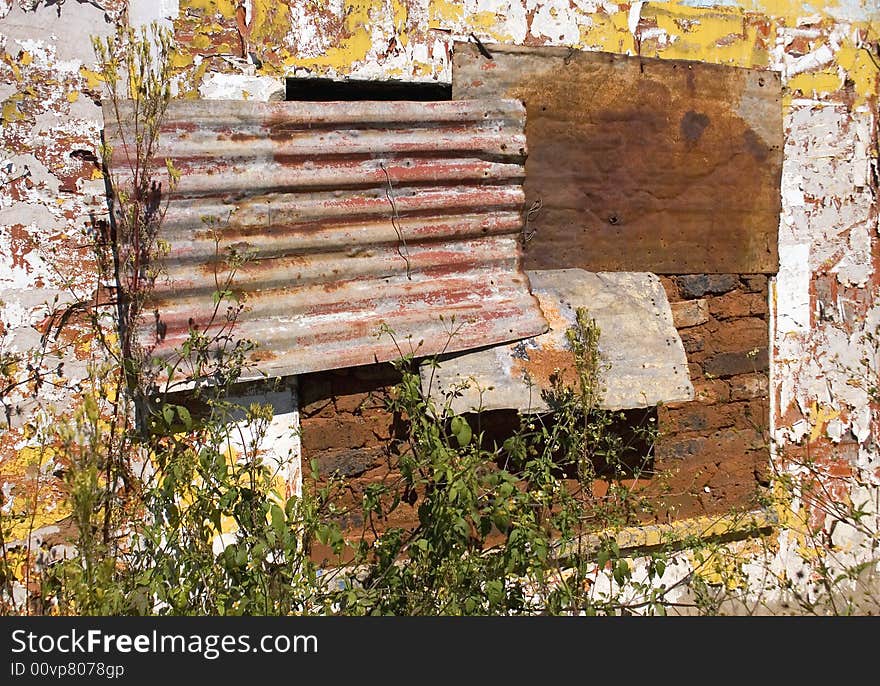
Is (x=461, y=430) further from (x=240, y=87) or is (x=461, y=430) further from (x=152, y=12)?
(x=152, y=12)

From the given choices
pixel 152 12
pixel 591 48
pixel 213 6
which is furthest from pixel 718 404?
pixel 152 12

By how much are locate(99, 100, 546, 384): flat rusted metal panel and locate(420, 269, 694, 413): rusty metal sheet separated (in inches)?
4.0

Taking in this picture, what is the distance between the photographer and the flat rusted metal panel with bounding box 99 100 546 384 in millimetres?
2744

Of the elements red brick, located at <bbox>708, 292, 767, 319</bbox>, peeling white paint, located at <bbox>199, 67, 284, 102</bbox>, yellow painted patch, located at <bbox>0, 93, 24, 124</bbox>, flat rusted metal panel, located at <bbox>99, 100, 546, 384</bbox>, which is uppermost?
peeling white paint, located at <bbox>199, 67, 284, 102</bbox>

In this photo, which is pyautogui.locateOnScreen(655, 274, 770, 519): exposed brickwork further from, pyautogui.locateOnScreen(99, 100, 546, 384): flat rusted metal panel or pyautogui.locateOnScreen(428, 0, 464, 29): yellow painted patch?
pyautogui.locateOnScreen(428, 0, 464, 29): yellow painted patch

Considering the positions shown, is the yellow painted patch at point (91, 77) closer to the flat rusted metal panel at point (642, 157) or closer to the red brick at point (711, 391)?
the flat rusted metal panel at point (642, 157)

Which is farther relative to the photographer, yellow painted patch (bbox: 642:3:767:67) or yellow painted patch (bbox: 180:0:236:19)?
yellow painted patch (bbox: 642:3:767:67)

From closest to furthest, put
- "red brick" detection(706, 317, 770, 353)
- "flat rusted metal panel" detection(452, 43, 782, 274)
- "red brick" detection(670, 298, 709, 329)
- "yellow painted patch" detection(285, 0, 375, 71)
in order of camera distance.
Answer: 1. "yellow painted patch" detection(285, 0, 375, 71)
2. "flat rusted metal panel" detection(452, 43, 782, 274)
3. "red brick" detection(670, 298, 709, 329)
4. "red brick" detection(706, 317, 770, 353)

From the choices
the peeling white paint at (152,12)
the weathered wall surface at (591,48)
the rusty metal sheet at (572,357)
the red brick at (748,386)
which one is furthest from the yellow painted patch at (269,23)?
the red brick at (748,386)

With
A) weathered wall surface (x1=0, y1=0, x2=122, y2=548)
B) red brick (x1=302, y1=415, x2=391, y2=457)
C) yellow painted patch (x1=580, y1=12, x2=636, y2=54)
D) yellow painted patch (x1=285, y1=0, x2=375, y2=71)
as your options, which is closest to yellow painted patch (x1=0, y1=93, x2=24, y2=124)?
weathered wall surface (x1=0, y1=0, x2=122, y2=548)

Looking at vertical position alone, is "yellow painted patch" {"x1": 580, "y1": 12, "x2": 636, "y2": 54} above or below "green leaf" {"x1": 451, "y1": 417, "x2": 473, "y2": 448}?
above

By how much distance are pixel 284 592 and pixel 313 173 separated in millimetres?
1567

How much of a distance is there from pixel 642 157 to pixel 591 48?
0.56 metres

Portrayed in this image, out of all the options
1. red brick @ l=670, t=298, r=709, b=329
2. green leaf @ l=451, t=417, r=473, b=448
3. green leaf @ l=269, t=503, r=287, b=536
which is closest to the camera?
green leaf @ l=269, t=503, r=287, b=536
